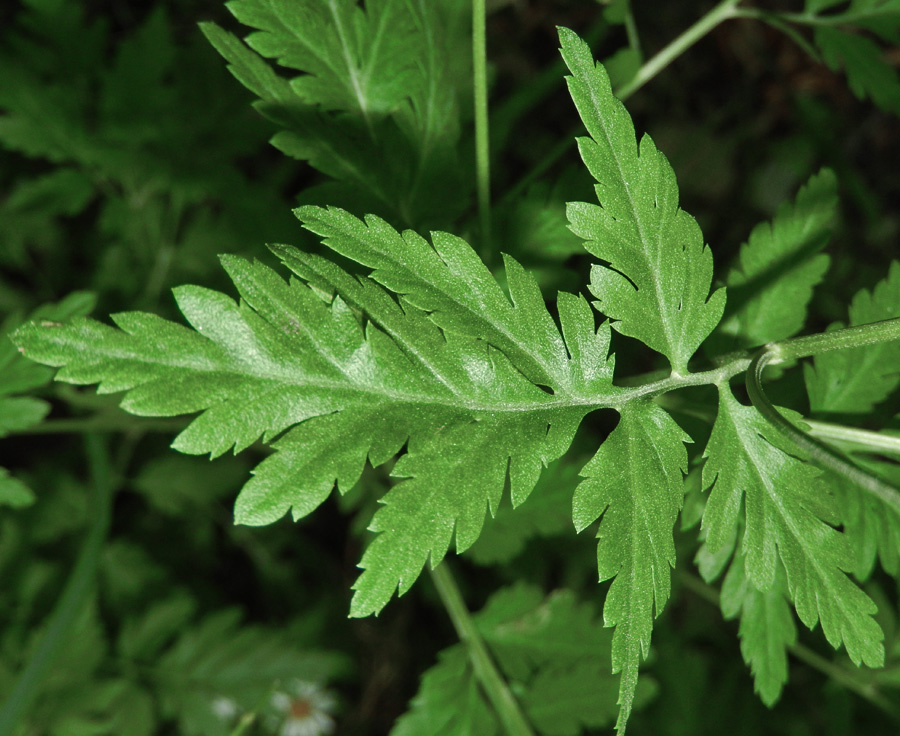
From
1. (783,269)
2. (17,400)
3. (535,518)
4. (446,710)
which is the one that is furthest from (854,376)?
(17,400)

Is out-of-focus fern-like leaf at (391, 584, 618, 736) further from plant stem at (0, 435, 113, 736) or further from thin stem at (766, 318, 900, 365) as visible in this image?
thin stem at (766, 318, 900, 365)

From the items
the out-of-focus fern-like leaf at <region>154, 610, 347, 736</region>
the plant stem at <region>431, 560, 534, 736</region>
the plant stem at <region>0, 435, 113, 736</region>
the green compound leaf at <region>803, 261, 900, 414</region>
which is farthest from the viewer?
the out-of-focus fern-like leaf at <region>154, 610, 347, 736</region>

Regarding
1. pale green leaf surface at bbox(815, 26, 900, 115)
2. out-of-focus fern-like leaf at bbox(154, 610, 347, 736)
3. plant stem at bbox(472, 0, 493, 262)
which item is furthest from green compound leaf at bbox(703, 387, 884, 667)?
out-of-focus fern-like leaf at bbox(154, 610, 347, 736)

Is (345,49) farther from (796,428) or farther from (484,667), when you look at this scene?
(484,667)

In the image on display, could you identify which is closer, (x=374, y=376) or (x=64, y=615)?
(x=374, y=376)

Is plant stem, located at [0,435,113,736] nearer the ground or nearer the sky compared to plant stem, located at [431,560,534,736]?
nearer the sky

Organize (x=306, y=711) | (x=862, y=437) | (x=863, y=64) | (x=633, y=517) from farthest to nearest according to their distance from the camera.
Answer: (x=306, y=711) < (x=863, y=64) < (x=862, y=437) < (x=633, y=517)

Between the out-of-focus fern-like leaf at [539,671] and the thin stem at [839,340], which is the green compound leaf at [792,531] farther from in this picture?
the out-of-focus fern-like leaf at [539,671]
